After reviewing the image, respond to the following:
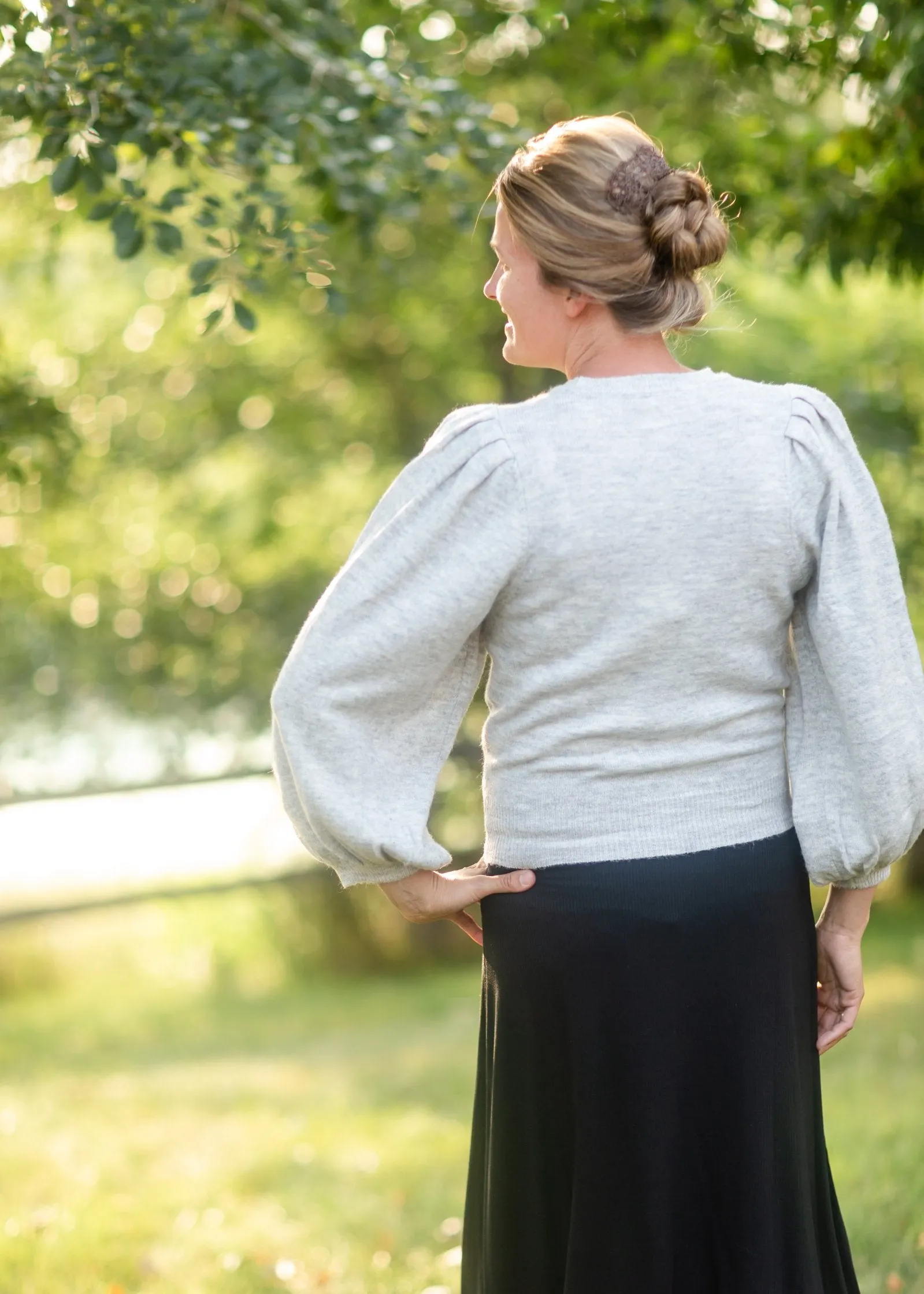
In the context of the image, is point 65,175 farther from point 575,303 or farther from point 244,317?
point 575,303

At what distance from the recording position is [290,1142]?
390 cm

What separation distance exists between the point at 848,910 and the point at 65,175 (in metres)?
1.90

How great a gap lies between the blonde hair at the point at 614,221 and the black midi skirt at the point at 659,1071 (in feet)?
2.21

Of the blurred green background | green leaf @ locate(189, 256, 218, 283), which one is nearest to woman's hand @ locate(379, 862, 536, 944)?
the blurred green background

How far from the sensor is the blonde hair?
1.46m

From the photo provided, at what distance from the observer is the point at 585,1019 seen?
Result: 159 centimetres

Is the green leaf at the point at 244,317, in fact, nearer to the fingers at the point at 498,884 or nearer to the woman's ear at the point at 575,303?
the woman's ear at the point at 575,303

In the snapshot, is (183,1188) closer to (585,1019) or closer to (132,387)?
(585,1019)

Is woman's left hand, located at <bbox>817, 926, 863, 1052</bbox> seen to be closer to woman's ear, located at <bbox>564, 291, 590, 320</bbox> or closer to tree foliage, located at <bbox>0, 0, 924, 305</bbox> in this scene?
woman's ear, located at <bbox>564, 291, 590, 320</bbox>

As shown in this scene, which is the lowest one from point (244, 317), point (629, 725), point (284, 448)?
point (284, 448)

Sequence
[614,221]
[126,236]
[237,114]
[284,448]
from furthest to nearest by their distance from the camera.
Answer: [284,448] < [237,114] < [126,236] < [614,221]

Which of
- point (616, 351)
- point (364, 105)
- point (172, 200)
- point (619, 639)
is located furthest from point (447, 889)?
point (364, 105)

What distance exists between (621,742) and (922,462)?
10.7 ft

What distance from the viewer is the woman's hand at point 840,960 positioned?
1.73 metres
